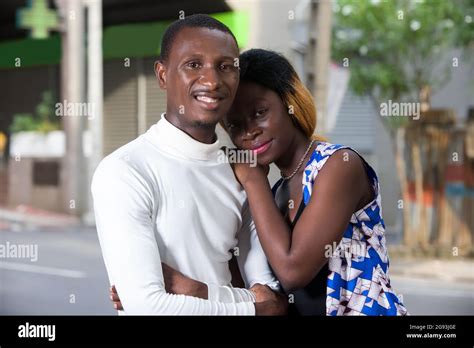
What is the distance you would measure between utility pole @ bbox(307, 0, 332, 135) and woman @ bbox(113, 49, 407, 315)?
2958mm

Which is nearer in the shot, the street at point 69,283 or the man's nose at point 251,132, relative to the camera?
the man's nose at point 251,132

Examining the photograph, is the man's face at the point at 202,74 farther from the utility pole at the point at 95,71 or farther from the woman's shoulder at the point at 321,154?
the utility pole at the point at 95,71

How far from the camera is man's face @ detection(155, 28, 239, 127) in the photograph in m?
1.21

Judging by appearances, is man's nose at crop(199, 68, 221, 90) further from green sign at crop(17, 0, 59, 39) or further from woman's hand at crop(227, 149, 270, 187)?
green sign at crop(17, 0, 59, 39)

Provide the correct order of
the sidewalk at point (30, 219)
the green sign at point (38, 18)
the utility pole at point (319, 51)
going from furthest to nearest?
the sidewalk at point (30, 219), the green sign at point (38, 18), the utility pole at point (319, 51)

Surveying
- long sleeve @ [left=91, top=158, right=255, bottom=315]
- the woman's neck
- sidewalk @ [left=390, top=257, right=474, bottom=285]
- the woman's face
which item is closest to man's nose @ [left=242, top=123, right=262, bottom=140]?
the woman's face

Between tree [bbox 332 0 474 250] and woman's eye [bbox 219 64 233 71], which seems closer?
woman's eye [bbox 219 64 233 71]

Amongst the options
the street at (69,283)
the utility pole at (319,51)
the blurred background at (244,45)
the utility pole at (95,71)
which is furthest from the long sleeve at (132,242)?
the utility pole at (95,71)

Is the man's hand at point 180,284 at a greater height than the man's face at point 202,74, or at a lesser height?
lesser

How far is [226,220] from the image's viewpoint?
4.23ft

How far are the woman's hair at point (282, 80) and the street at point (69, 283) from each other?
2.52 m

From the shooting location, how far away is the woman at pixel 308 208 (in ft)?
4.19
